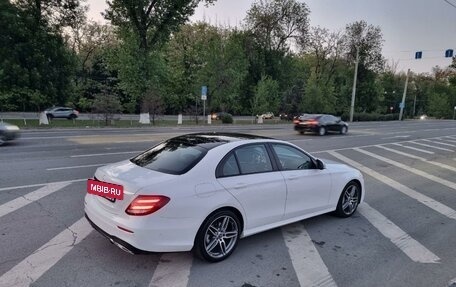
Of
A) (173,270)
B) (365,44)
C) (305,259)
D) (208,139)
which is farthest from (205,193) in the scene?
(365,44)

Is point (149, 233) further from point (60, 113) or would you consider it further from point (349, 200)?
point (60, 113)

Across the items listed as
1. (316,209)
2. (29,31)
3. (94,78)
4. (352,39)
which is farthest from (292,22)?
(316,209)

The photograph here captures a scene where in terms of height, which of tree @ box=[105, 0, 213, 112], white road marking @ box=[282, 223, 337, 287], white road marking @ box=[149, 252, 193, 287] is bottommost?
white road marking @ box=[282, 223, 337, 287]

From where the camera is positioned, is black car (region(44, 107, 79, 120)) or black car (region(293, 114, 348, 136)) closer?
black car (region(293, 114, 348, 136))

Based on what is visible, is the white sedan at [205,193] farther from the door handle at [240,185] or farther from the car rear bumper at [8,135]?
the car rear bumper at [8,135]

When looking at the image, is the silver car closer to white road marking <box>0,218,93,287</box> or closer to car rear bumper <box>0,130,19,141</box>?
car rear bumper <box>0,130,19,141</box>

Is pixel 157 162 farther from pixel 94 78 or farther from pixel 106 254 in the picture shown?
pixel 94 78

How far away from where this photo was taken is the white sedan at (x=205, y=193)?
3557 millimetres

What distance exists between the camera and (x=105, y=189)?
3.93m

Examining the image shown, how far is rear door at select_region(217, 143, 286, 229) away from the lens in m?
4.12

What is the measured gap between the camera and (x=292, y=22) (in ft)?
162

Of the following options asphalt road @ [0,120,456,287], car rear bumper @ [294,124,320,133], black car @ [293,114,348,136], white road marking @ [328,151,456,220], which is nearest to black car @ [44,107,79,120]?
black car @ [293,114,348,136]

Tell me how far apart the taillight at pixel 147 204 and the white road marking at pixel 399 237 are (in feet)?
11.2

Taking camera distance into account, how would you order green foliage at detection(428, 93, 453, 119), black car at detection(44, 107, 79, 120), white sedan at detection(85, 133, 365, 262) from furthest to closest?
1. green foliage at detection(428, 93, 453, 119)
2. black car at detection(44, 107, 79, 120)
3. white sedan at detection(85, 133, 365, 262)
